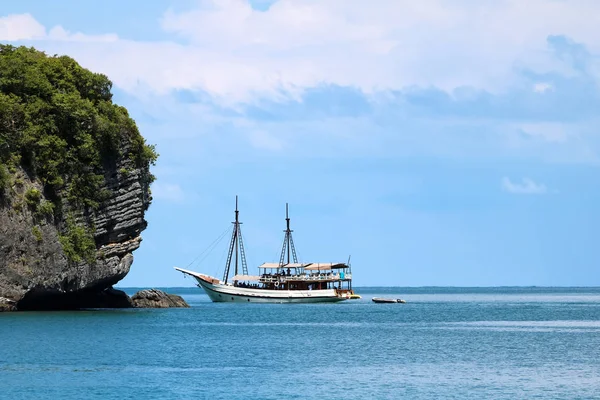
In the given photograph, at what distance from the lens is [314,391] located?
36.8 meters

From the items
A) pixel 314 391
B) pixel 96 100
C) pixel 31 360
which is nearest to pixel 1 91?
pixel 96 100

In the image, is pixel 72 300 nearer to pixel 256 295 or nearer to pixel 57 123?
pixel 57 123

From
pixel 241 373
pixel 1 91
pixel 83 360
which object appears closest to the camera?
pixel 241 373

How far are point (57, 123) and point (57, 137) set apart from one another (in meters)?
1.03

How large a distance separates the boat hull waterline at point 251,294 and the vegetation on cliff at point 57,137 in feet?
117

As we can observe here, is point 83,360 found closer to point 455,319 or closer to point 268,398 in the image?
point 268,398

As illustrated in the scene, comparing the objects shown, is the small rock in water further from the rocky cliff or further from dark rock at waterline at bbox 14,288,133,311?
dark rock at waterline at bbox 14,288,133,311

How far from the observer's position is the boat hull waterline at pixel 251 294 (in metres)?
108

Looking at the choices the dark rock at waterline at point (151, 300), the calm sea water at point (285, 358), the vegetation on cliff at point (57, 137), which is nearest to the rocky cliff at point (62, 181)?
the vegetation on cliff at point (57, 137)

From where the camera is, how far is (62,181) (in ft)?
226

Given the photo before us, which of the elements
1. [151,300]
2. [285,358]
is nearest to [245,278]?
[151,300]

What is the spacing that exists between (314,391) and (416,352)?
14759 millimetres

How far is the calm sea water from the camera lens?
3684cm

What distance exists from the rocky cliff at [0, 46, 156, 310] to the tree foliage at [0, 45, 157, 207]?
70 mm
